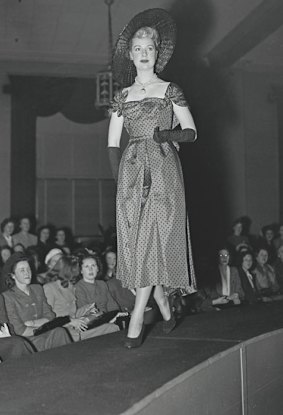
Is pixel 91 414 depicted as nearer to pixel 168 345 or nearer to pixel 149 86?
pixel 168 345

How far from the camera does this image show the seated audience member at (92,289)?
4020 millimetres

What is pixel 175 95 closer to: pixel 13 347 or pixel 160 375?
pixel 160 375

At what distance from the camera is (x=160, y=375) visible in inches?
66.6

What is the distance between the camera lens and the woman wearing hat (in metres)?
2.07

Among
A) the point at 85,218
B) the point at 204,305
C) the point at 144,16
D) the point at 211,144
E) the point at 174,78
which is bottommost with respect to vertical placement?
the point at 204,305

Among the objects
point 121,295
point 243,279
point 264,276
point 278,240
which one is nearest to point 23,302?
point 121,295

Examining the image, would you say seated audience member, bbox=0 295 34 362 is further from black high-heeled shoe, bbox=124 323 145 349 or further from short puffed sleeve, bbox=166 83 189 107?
short puffed sleeve, bbox=166 83 189 107

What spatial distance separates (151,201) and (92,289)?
2.10 metres

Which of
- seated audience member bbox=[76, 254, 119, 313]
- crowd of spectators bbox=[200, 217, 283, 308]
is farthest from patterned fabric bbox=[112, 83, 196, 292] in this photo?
crowd of spectators bbox=[200, 217, 283, 308]

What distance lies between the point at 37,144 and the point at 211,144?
9.12ft

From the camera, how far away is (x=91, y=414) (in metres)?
1.37

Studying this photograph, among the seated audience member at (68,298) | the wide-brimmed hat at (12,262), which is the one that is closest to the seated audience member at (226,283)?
the seated audience member at (68,298)

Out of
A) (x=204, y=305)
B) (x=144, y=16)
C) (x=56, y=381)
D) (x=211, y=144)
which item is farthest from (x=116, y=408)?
(x=211, y=144)

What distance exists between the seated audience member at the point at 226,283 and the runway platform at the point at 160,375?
220 centimetres
